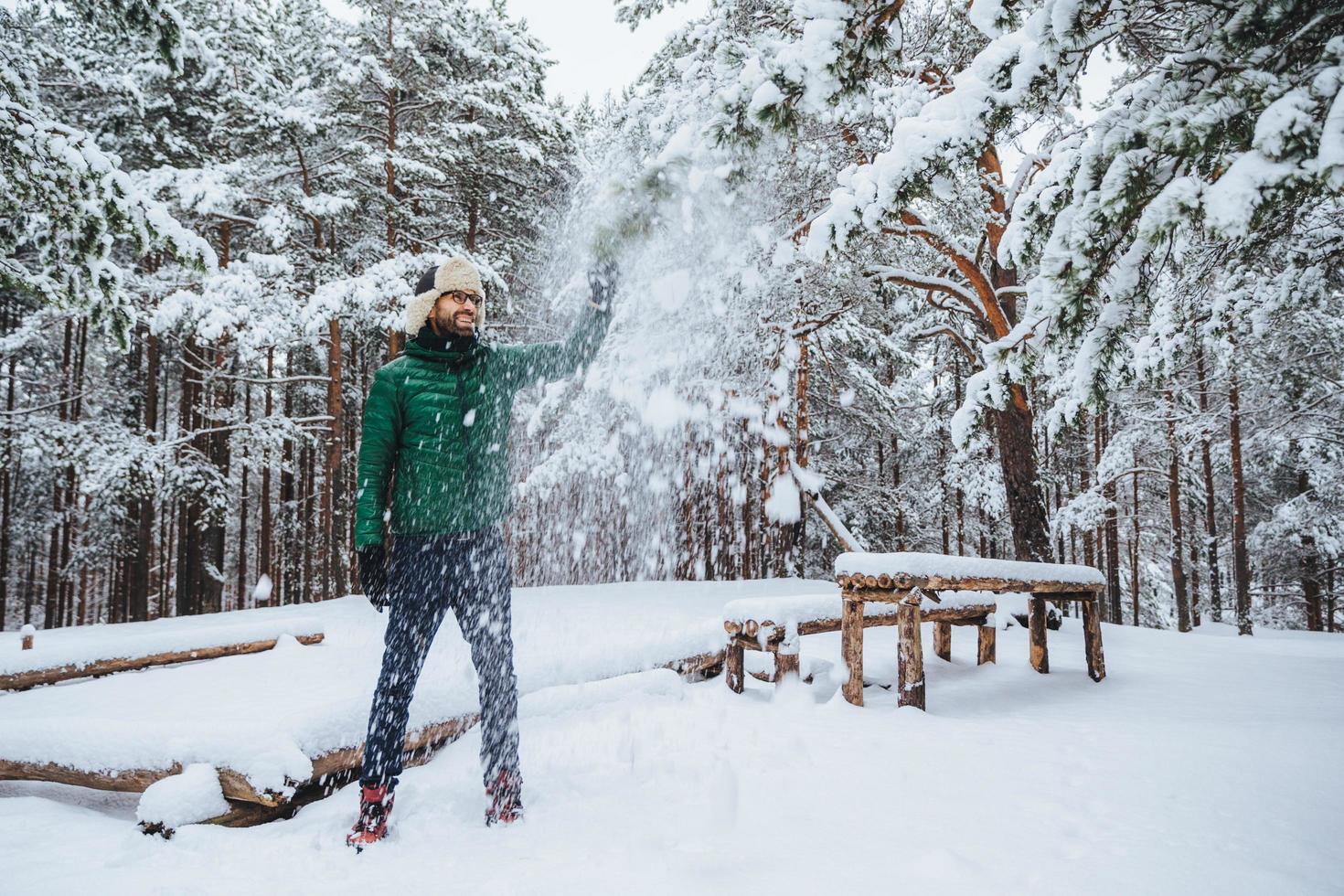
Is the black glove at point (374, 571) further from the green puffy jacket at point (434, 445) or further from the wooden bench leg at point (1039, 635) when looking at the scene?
the wooden bench leg at point (1039, 635)

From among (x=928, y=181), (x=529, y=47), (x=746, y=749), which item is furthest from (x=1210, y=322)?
(x=529, y=47)

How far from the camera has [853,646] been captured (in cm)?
441

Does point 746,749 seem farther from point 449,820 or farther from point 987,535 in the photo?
point 987,535

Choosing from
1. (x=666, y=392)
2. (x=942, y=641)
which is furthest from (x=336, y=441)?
(x=942, y=641)

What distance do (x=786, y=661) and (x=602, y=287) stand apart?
3.10 metres

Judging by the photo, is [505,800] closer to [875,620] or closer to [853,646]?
[853,646]

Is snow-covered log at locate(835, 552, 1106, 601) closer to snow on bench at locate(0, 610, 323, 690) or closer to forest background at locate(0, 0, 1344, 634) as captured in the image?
forest background at locate(0, 0, 1344, 634)

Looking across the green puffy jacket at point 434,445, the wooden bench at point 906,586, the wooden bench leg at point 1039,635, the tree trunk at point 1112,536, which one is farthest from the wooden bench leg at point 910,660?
the tree trunk at point 1112,536

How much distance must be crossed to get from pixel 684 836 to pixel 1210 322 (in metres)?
5.82

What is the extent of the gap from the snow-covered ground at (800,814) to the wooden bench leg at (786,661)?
1.22ft

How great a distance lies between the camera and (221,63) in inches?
463

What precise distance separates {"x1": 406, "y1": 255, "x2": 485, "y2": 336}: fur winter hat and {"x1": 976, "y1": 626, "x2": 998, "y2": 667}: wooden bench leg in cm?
558

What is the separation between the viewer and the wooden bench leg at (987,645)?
619cm

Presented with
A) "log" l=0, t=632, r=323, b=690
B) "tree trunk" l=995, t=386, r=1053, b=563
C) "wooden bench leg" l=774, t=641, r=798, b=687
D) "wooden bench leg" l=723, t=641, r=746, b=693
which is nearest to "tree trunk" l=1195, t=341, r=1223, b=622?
"tree trunk" l=995, t=386, r=1053, b=563
